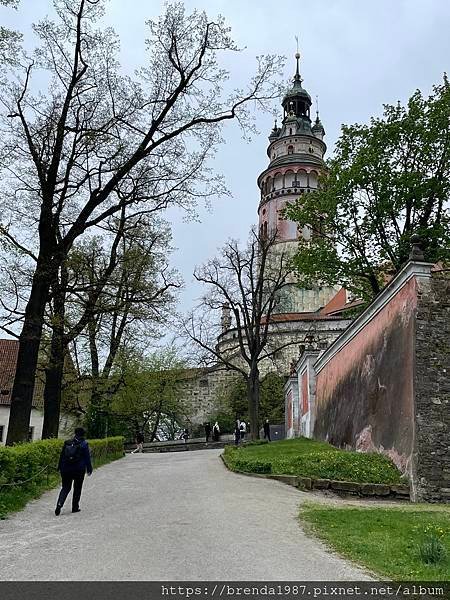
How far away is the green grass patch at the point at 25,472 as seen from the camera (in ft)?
34.9

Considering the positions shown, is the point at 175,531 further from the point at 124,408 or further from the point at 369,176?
the point at 124,408

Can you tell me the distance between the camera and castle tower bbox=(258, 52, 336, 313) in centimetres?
6494

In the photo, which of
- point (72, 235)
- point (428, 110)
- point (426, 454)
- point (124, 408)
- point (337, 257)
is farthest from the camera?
point (124, 408)

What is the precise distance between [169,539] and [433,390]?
7.54m

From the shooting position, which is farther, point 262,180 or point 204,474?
point 262,180

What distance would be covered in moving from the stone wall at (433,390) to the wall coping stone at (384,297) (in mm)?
333

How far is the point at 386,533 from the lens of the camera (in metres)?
8.12

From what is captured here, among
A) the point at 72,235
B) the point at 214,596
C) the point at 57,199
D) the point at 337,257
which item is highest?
the point at 337,257

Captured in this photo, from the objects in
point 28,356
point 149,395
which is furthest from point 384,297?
point 149,395

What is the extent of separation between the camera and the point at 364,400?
56.0 feet

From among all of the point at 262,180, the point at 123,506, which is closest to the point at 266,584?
the point at 123,506

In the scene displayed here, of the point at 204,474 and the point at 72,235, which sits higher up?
the point at 72,235

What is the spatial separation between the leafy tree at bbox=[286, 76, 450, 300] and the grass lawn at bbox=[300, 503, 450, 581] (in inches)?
591

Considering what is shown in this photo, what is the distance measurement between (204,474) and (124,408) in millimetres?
17327
